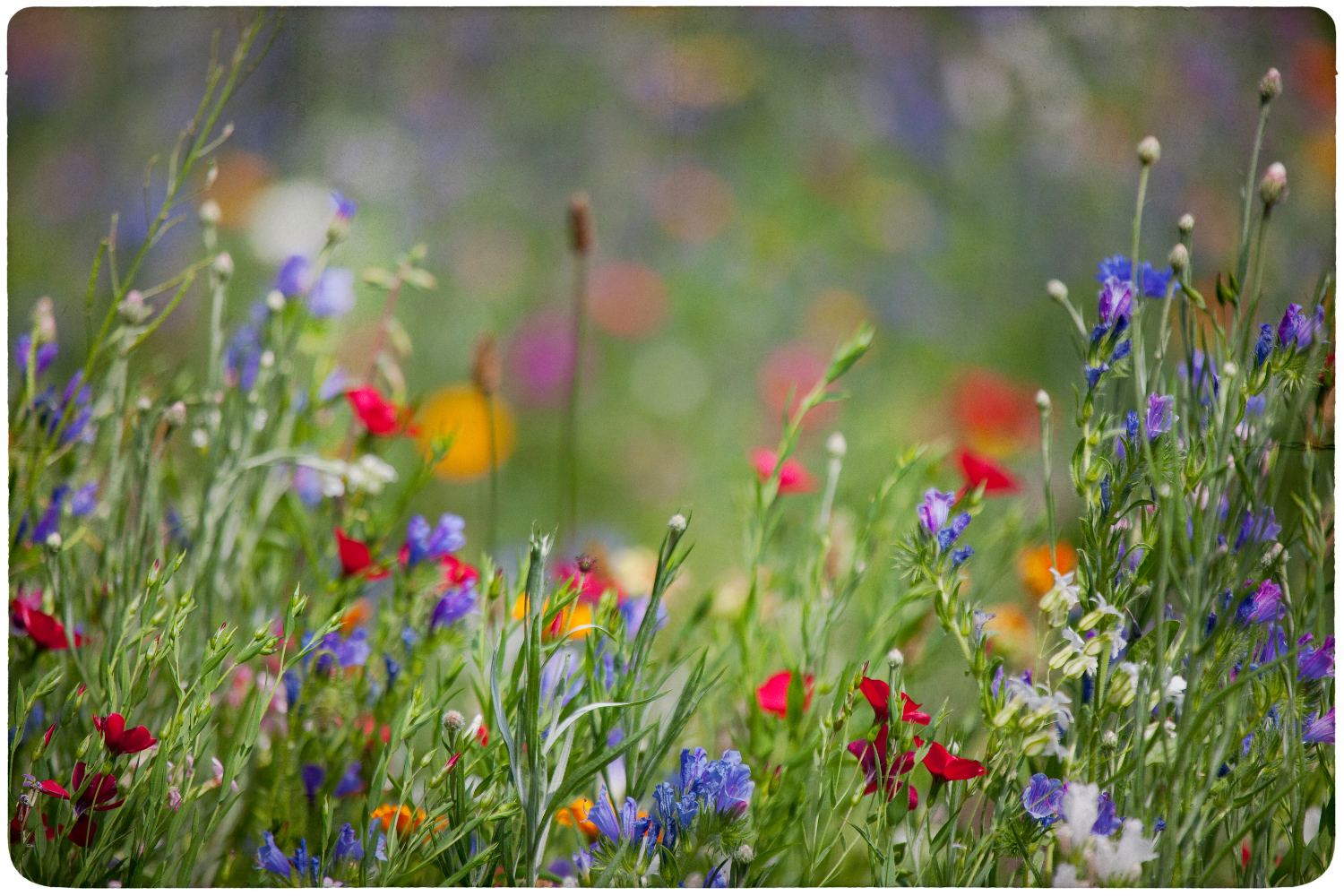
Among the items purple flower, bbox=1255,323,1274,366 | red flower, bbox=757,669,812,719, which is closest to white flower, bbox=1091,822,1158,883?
red flower, bbox=757,669,812,719

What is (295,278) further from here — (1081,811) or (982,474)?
(1081,811)

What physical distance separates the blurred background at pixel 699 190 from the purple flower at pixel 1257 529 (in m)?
0.20

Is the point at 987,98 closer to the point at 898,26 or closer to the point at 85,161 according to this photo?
the point at 898,26

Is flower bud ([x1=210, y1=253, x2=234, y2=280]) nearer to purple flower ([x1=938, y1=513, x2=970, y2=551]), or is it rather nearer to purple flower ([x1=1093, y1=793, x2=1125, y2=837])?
purple flower ([x1=938, y1=513, x2=970, y2=551])

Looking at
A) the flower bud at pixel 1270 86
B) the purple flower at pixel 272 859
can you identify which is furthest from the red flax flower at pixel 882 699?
the flower bud at pixel 1270 86

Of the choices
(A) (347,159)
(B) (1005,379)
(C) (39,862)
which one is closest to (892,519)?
(B) (1005,379)

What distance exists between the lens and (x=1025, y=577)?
0.94 m

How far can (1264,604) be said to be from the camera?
0.69m

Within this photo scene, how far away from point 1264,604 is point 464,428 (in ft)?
3.08

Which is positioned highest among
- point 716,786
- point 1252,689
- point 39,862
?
point 1252,689

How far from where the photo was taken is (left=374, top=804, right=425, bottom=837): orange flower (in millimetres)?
653

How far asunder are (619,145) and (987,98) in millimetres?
409

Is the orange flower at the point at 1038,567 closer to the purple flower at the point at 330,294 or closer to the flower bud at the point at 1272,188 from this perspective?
the flower bud at the point at 1272,188

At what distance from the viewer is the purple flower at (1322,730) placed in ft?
2.42
